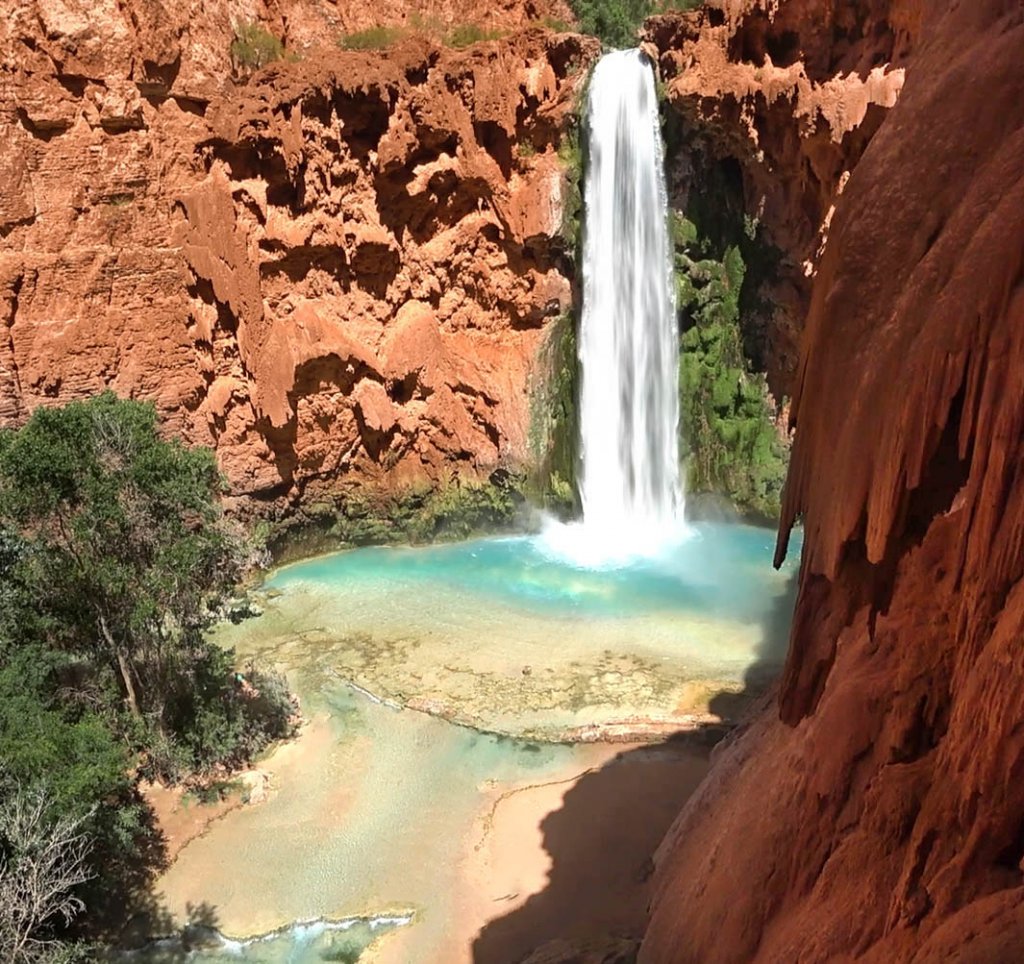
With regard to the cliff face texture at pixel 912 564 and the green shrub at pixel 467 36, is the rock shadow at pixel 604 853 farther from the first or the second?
the green shrub at pixel 467 36

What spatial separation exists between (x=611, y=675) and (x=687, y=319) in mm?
9420

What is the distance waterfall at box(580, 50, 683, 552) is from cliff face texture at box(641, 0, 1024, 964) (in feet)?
43.2

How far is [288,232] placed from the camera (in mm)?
17188

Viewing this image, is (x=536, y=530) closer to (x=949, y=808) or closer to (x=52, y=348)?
(x=52, y=348)

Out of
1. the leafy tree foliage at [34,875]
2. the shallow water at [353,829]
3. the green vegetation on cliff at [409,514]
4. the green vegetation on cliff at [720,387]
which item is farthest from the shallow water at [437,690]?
the leafy tree foliage at [34,875]

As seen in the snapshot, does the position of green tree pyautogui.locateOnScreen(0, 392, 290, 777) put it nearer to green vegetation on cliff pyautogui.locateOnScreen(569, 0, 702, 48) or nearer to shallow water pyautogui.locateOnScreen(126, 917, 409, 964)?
shallow water pyautogui.locateOnScreen(126, 917, 409, 964)

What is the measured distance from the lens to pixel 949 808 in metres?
3.81

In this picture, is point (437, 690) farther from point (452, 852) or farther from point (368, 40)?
point (368, 40)

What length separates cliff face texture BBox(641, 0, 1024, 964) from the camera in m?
3.54

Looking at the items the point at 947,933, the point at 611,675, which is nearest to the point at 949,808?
the point at 947,933

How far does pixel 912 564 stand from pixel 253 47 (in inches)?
649

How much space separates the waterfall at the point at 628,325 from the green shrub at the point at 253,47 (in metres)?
6.34

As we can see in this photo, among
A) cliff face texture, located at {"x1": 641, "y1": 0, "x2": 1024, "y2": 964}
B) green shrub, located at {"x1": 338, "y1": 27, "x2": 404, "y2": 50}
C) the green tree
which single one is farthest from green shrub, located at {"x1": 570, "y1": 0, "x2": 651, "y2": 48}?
cliff face texture, located at {"x1": 641, "y1": 0, "x2": 1024, "y2": 964}

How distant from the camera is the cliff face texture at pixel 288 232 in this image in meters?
15.3
